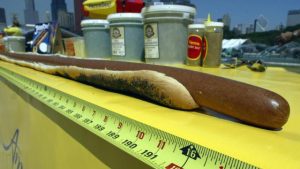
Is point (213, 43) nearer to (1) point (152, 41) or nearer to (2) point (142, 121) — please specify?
(1) point (152, 41)

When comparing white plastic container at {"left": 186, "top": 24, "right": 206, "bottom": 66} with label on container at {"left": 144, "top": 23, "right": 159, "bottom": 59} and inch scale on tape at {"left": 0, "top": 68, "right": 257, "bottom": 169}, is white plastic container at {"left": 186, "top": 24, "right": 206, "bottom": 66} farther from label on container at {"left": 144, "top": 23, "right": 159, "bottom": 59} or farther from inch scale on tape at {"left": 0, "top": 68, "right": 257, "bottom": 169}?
inch scale on tape at {"left": 0, "top": 68, "right": 257, "bottom": 169}

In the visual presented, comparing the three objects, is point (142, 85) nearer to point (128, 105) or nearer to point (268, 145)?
point (128, 105)

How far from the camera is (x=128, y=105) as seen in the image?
418mm

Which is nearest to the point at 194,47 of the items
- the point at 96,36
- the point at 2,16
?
the point at 96,36

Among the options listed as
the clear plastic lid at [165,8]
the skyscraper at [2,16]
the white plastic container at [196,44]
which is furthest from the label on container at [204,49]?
the skyscraper at [2,16]

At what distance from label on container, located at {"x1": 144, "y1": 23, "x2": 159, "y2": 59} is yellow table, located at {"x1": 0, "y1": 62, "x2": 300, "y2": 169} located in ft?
1.00

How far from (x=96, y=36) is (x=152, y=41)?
1.26 feet

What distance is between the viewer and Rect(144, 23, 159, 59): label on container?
2.84ft

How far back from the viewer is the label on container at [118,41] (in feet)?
3.20

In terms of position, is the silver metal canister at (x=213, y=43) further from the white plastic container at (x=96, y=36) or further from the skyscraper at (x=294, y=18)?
the skyscraper at (x=294, y=18)

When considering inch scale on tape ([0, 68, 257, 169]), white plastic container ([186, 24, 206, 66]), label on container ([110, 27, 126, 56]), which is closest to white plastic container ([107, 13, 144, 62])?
label on container ([110, 27, 126, 56])

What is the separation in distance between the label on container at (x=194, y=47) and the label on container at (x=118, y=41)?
10.4 inches

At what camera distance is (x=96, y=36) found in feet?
3.80

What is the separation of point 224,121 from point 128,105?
161 millimetres
